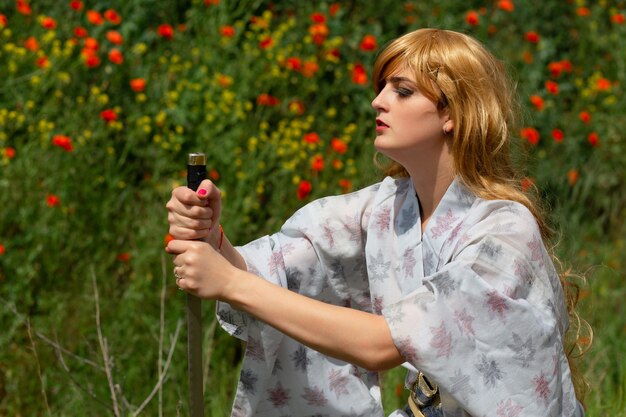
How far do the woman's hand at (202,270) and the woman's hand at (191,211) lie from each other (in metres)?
0.03

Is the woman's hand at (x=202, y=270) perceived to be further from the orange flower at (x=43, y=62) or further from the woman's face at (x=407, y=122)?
the orange flower at (x=43, y=62)

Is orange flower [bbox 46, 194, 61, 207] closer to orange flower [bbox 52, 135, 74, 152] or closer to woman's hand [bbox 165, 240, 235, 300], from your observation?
orange flower [bbox 52, 135, 74, 152]

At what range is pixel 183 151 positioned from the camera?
4.12m

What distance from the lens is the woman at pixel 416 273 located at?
2.12 metres

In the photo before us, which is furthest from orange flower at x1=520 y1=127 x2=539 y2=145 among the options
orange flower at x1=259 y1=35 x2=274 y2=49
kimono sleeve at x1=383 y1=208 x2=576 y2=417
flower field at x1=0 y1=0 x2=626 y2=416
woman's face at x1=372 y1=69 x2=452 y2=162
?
kimono sleeve at x1=383 y1=208 x2=576 y2=417

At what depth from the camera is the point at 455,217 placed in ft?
7.73

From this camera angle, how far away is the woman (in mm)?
2117

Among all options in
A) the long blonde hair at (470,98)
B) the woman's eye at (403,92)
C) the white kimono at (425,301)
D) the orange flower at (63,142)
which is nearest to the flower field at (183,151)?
the orange flower at (63,142)

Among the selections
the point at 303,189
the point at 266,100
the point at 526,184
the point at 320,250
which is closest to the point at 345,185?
the point at 303,189

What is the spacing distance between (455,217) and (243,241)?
1.49m

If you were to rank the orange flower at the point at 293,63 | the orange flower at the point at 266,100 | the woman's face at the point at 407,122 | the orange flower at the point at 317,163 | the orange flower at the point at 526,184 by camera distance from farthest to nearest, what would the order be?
the orange flower at the point at 293,63 < the orange flower at the point at 266,100 < the orange flower at the point at 317,163 < the orange flower at the point at 526,184 < the woman's face at the point at 407,122

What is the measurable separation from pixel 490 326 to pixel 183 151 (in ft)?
7.25

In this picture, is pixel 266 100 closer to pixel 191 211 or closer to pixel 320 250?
pixel 320 250

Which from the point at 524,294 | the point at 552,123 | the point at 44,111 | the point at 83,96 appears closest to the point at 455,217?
the point at 524,294
